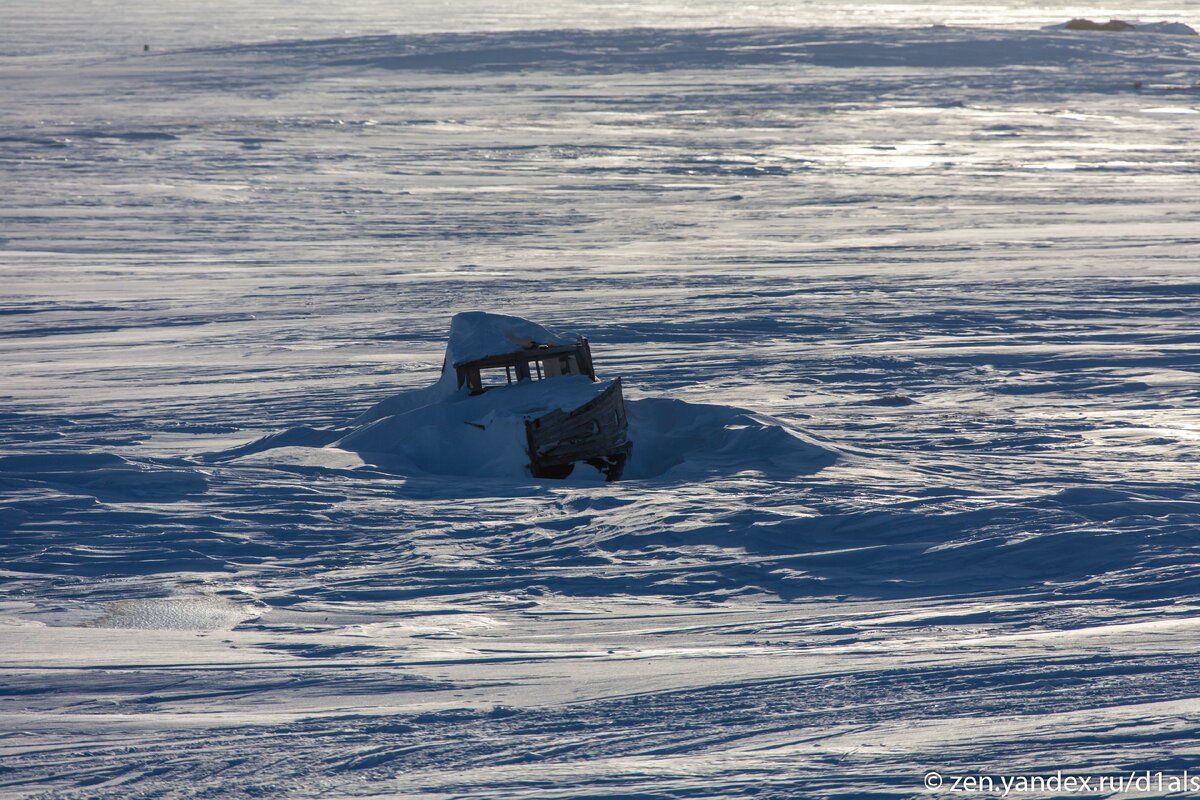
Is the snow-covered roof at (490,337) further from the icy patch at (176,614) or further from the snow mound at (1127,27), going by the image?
the snow mound at (1127,27)

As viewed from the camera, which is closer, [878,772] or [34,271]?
[878,772]

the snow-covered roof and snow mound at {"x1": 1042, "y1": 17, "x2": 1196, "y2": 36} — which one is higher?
snow mound at {"x1": 1042, "y1": 17, "x2": 1196, "y2": 36}

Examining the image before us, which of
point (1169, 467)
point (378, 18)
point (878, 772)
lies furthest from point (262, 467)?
point (378, 18)

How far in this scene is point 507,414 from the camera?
9.70 metres

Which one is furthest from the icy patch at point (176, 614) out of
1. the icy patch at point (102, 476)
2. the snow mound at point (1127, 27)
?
the snow mound at point (1127, 27)

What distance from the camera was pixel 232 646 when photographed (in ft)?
21.0

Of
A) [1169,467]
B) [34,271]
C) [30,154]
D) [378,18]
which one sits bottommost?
[1169,467]

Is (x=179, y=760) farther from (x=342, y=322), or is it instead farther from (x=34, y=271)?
(x=34, y=271)

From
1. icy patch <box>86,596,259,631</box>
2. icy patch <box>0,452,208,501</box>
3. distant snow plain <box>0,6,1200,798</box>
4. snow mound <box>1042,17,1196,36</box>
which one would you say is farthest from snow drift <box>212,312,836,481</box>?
snow mound <box>1042,17,1196,36</box>

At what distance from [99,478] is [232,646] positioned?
3228mm

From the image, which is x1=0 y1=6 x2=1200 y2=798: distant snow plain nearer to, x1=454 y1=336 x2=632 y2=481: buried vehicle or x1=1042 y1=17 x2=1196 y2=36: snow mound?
x1=454 y1=336 x2=632 y2=481: buried vehicle

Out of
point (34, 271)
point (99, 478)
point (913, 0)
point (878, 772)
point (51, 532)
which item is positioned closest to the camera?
point (878, 772)

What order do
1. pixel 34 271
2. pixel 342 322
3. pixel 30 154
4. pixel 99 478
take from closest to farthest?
pixel 99 478
pixel 342 322
pixel 34 271
pixel 30 154

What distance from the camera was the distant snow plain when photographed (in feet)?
17.6
